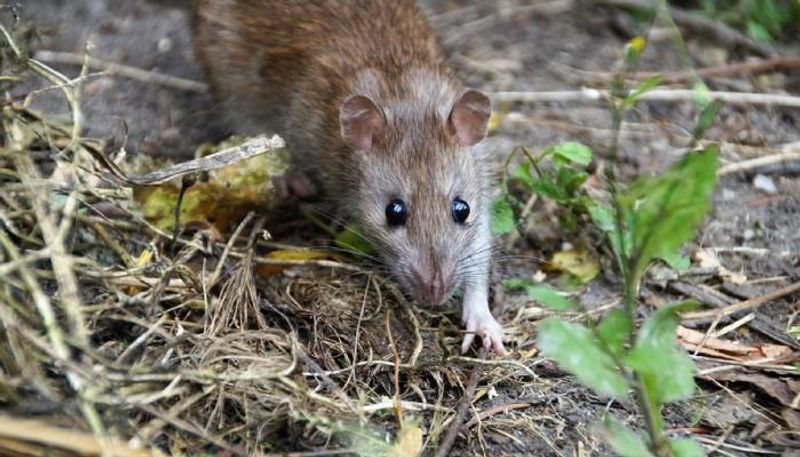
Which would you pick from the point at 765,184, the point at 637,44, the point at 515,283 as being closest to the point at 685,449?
the point at 515,283

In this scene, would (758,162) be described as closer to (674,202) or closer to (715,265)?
(715,265)

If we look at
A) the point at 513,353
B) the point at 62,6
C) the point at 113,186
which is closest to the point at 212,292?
the point at 113,186

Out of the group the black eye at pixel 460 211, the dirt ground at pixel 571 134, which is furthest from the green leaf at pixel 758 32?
the black eye at pixel 460 211

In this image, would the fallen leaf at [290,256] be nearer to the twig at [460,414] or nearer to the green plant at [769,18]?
the twig at [460,414]

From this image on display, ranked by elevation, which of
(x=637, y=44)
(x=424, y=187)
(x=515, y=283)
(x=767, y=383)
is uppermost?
(x=637, y=44)

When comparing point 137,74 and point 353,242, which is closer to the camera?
point 353,242

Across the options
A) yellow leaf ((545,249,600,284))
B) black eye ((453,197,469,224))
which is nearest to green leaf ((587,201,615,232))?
yellow leaf ((545,249,600,284))

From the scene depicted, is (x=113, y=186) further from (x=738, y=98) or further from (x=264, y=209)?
(x=738, y=98)
